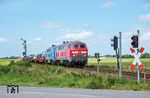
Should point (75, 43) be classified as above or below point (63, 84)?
above

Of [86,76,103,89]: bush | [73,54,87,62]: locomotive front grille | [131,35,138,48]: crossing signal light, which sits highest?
[131,35,138,48]: crossing signal light

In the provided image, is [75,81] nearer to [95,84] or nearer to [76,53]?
[95,84]

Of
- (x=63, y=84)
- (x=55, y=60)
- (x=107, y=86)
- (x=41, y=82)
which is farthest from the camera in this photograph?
(x=55, y=60)

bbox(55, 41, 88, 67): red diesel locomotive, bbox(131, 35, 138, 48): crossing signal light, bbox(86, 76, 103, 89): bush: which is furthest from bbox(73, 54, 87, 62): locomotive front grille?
bbox(86, 76, 103, 89): bush

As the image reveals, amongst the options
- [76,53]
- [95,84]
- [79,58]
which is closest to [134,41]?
[95,84]

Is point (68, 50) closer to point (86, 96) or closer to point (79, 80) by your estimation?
point (79, 80)

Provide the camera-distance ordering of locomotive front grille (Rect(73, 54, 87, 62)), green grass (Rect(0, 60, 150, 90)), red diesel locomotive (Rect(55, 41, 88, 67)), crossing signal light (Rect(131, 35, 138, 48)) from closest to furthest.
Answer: green grass (Rect(0, 60, 150, 90)) < crossing signal light (Rect(131, 35, 138, 48)) < locomotive front grille (Rect(73, 54, 87, 62)) < red diesel locomotive (Rect(55, 41, 88, 67))

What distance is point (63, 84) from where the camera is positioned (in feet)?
90.1

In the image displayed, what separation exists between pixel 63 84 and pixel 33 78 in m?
5.10

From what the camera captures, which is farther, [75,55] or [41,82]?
[75,55]

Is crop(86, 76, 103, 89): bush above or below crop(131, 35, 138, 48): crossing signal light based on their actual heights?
below

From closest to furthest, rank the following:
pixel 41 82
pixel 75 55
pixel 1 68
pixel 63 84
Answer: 1. pixel 63 84
2. pixel 41 82
3. pixel 1 68
4. pixel 75 55

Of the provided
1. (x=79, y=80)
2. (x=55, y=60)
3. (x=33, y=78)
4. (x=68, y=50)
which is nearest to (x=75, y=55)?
(x=68, y=50)

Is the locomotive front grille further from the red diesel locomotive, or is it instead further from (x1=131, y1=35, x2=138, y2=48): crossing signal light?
(x1=131, y1=35, x2=138, y2=48): crossing signal light
